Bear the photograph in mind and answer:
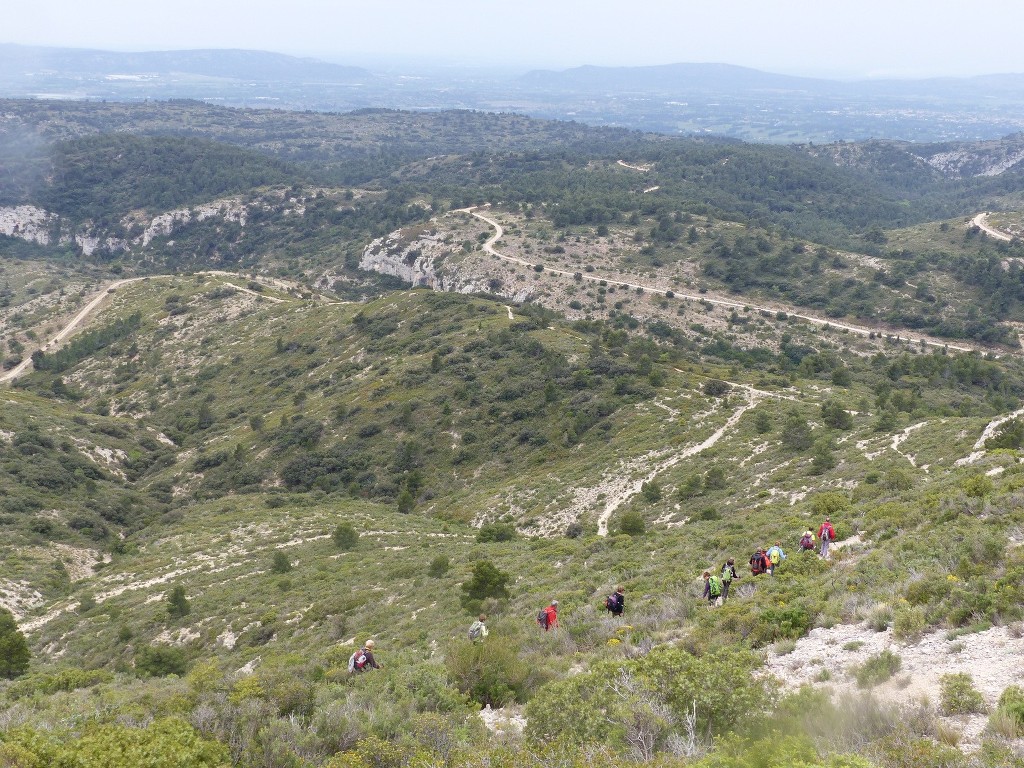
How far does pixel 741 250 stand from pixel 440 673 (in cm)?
12768

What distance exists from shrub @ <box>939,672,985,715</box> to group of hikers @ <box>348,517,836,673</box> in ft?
24.0

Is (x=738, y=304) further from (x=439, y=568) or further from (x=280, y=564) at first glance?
(x=280, y=564)

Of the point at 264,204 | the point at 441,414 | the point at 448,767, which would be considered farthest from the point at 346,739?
the point at 264,204

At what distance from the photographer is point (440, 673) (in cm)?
1357

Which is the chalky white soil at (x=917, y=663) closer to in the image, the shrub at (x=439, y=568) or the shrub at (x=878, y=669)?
the shrub at (x=878, y=669)

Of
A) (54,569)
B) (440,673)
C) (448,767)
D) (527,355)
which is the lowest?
(54,569)

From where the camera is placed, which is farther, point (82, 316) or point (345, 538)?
point (82, 316)

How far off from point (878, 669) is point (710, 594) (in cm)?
606

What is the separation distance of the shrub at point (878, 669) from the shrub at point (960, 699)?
1.14 meters

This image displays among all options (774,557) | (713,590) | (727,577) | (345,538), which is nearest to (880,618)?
(713,590)

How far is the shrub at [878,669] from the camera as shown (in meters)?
10.6

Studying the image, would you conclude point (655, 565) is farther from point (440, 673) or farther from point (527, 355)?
point (527, 355)

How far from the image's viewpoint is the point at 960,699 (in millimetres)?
9086

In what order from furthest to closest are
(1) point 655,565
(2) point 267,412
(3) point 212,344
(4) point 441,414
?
(3) point 212,344 → (2) point 267,412 → (4) point 441,414 → (1) point 655,565
